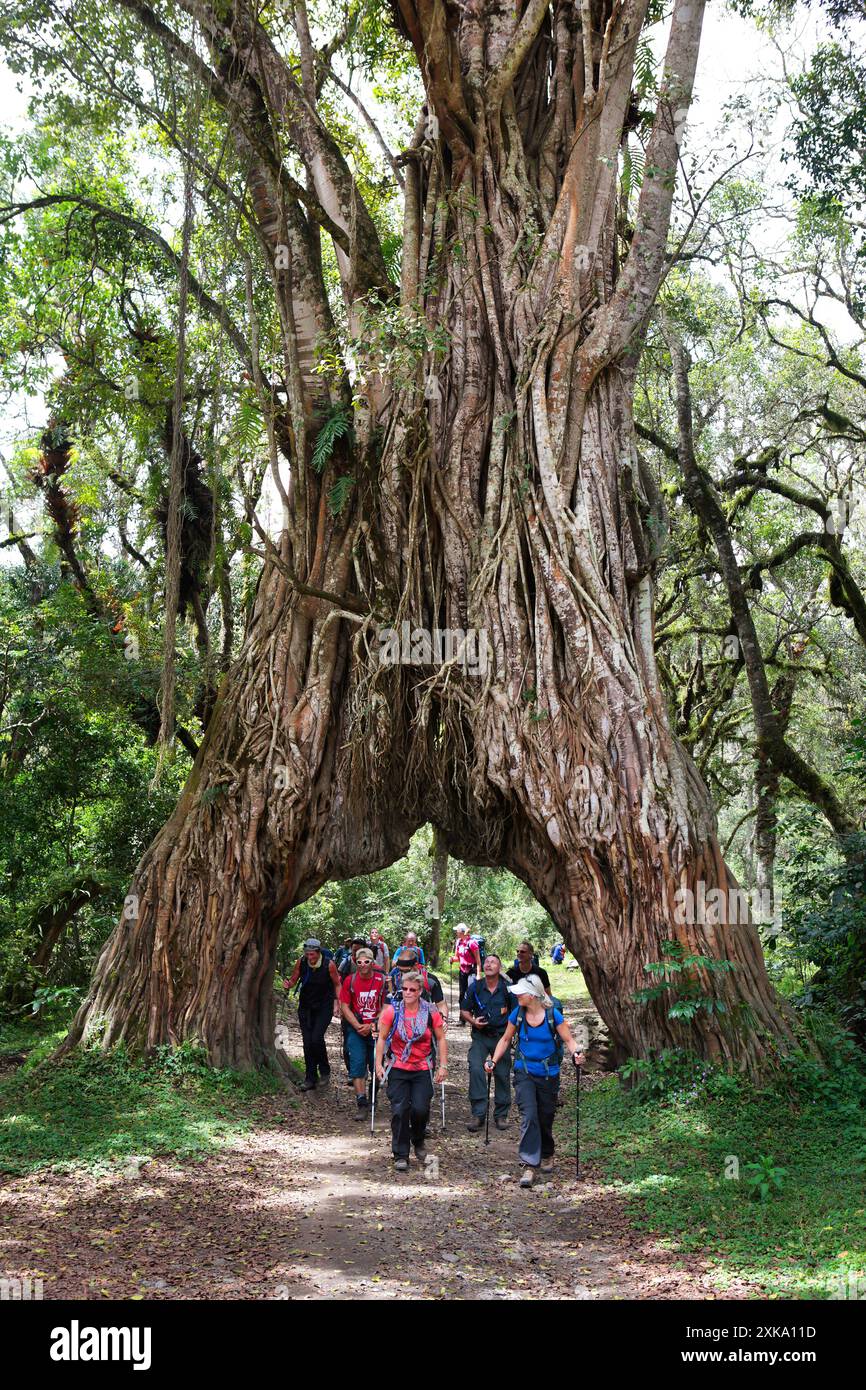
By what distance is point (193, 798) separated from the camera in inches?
368

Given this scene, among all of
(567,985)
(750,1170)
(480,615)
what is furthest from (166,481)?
(567,985)

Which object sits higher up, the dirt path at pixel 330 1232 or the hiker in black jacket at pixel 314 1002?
the hiker in black jacket at pixel 314 1002

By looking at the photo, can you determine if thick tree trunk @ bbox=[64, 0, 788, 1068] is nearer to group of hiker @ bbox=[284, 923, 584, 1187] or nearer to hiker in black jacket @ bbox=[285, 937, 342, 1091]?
hiker in black jacket @ bbox=[285, 937, 342, 1091]

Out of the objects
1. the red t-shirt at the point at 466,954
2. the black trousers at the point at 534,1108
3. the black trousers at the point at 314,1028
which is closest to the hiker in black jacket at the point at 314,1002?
the black trousers at the point at 314,1028

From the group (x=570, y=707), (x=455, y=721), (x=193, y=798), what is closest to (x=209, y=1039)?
(x=193, y=798)

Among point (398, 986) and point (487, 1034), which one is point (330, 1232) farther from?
point (487, 1034)

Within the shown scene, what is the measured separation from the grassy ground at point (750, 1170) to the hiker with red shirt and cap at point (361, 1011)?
66.1 inches

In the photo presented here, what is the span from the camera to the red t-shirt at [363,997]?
8.81m

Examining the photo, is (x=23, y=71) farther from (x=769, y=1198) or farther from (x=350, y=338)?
(x=769, y=1198)

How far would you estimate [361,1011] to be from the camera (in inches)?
347

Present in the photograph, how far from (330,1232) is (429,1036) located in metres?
1.49

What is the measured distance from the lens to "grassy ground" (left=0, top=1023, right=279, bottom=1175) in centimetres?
677

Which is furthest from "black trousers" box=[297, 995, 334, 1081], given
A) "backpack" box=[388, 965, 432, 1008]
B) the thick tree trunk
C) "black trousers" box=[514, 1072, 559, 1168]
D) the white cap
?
the white cap

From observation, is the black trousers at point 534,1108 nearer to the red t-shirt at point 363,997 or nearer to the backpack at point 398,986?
the backpack at point 398,986
